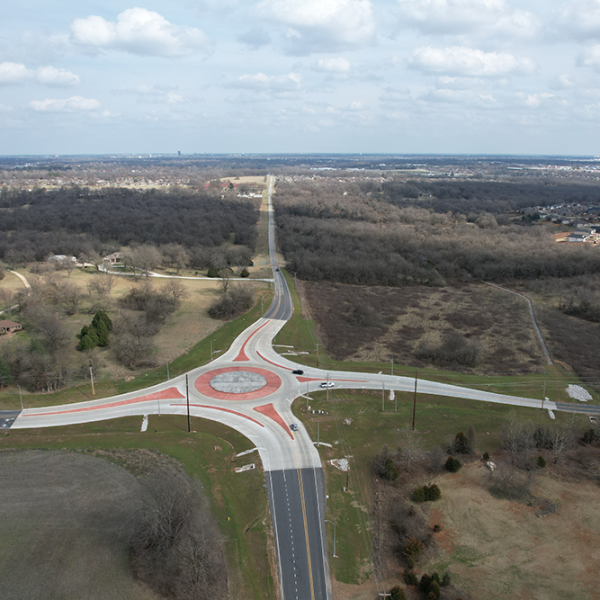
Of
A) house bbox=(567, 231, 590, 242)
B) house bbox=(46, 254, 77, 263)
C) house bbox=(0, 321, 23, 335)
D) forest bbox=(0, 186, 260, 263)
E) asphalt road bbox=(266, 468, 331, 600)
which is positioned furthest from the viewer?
house bbox=(567, 231, 590, 242)

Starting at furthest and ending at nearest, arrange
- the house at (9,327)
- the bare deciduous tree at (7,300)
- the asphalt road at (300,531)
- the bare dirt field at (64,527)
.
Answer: the bare deciduous tree at (7,300) → the house at (9,327) → the asphalt road at (300,531) → the bare dirt field at (64,527)

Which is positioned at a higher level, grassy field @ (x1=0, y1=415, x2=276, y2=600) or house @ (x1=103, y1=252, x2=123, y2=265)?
house @ (x1=103, y1=252, x2=123, y2=265)

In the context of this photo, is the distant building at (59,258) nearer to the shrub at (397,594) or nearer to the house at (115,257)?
the house at (115,257)

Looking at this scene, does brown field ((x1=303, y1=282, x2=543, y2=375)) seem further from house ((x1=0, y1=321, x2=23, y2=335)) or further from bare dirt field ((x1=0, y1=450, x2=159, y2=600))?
house ((x1=0, y1=321, x2=23, y2=335))

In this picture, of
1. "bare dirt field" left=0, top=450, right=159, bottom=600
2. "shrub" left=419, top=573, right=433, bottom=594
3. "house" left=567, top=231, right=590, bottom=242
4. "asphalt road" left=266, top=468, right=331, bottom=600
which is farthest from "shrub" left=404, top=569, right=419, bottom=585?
"house" left=567, top=231, right=590, bottom=242

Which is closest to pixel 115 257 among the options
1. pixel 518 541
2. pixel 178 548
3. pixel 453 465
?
pixel 178 548

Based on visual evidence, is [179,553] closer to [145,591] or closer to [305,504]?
[145,591]

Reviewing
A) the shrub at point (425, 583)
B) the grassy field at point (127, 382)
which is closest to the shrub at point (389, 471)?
the shrub at point (425, 583)

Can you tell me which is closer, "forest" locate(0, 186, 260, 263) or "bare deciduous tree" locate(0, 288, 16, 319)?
"bare deciduous tree" locate(0, 288, 16, 319)
